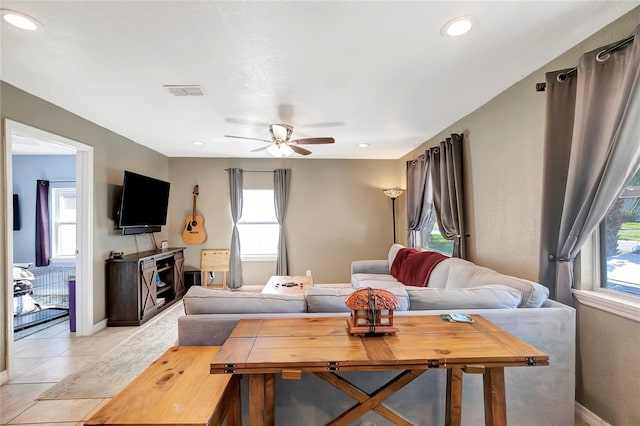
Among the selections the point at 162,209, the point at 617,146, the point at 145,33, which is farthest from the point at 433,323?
the point at 162,209

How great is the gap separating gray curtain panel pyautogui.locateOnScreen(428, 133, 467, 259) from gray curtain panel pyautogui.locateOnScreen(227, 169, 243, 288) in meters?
3.48

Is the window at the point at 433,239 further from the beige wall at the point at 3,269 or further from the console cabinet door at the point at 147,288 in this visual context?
the beige wall at the point at 3,269

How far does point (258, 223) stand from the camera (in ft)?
18.5

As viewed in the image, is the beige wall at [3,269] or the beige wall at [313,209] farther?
the beige wall at [313,209]

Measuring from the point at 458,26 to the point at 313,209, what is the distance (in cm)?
413

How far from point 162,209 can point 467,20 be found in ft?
15.8

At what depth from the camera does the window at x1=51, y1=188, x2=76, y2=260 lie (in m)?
5.30

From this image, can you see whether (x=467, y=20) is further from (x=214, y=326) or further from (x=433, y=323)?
(x=214, y=326)

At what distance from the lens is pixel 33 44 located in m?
1.83

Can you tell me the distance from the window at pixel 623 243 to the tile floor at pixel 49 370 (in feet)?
11.9

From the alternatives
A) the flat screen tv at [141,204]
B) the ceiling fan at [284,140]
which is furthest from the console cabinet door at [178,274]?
the ceiling fan at [284,140]

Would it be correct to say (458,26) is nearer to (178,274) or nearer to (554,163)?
(554,163)

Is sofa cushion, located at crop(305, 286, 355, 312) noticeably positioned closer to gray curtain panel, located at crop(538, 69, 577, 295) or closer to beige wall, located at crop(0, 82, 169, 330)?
gray curtain panel, located at crop(538, 69, 577, 295)

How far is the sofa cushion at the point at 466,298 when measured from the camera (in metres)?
1.82
